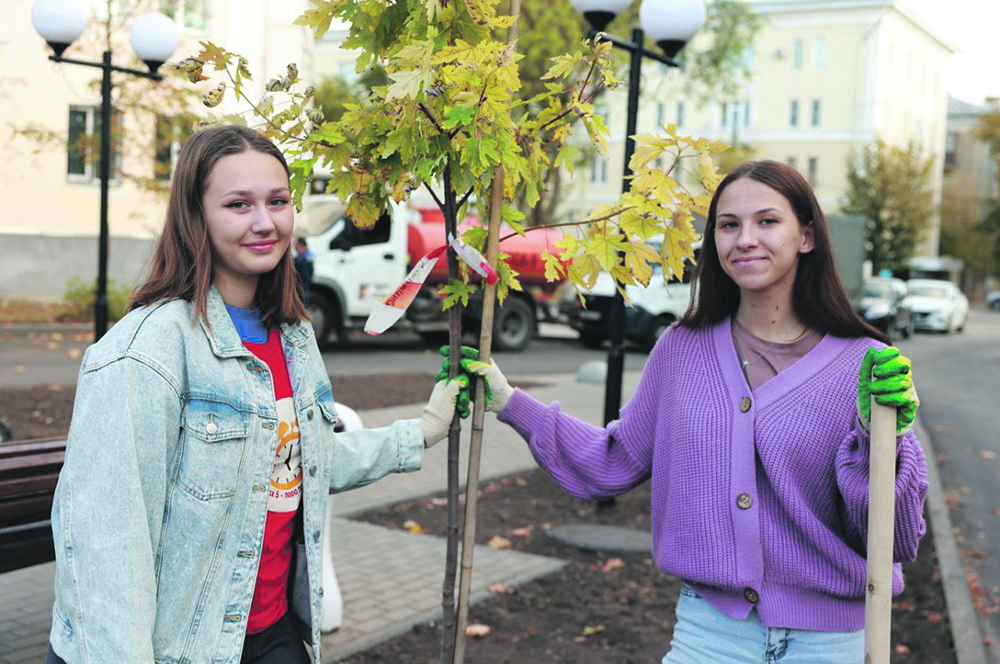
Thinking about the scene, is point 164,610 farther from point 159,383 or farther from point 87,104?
point 87,104

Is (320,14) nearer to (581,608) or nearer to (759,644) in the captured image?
(759,644)

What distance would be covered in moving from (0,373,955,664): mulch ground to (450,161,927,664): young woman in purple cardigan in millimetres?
2190

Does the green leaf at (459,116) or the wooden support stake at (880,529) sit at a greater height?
the green leaf at (459,116)

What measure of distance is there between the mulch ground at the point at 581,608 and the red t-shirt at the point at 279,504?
2.18 meters

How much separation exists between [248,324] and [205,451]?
36cm

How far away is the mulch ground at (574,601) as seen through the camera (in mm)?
4762

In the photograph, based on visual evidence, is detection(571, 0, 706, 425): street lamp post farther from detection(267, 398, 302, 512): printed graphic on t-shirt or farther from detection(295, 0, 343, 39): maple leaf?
detection(267, 398, 302, 512): printed graphic on t-shirt

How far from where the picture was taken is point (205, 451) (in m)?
2.18

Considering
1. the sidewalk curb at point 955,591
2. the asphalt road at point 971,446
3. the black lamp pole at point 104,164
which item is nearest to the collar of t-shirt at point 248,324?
the sidewalk curb at point 955,591

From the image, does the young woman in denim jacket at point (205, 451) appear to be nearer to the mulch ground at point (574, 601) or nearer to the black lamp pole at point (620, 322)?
the mulch ground at point (574, 601)

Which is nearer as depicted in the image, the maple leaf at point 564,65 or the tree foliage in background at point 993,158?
the maple leaf at point 564,65

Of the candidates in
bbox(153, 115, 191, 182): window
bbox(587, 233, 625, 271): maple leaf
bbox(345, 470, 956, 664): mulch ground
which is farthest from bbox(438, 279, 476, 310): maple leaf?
bbox(153, 115, 191, 182): window

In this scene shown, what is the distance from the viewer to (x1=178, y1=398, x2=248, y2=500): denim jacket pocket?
7.10 feet

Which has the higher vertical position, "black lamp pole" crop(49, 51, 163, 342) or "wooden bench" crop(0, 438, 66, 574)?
"black lamp pole" crop(49, 51, 163, 342)
